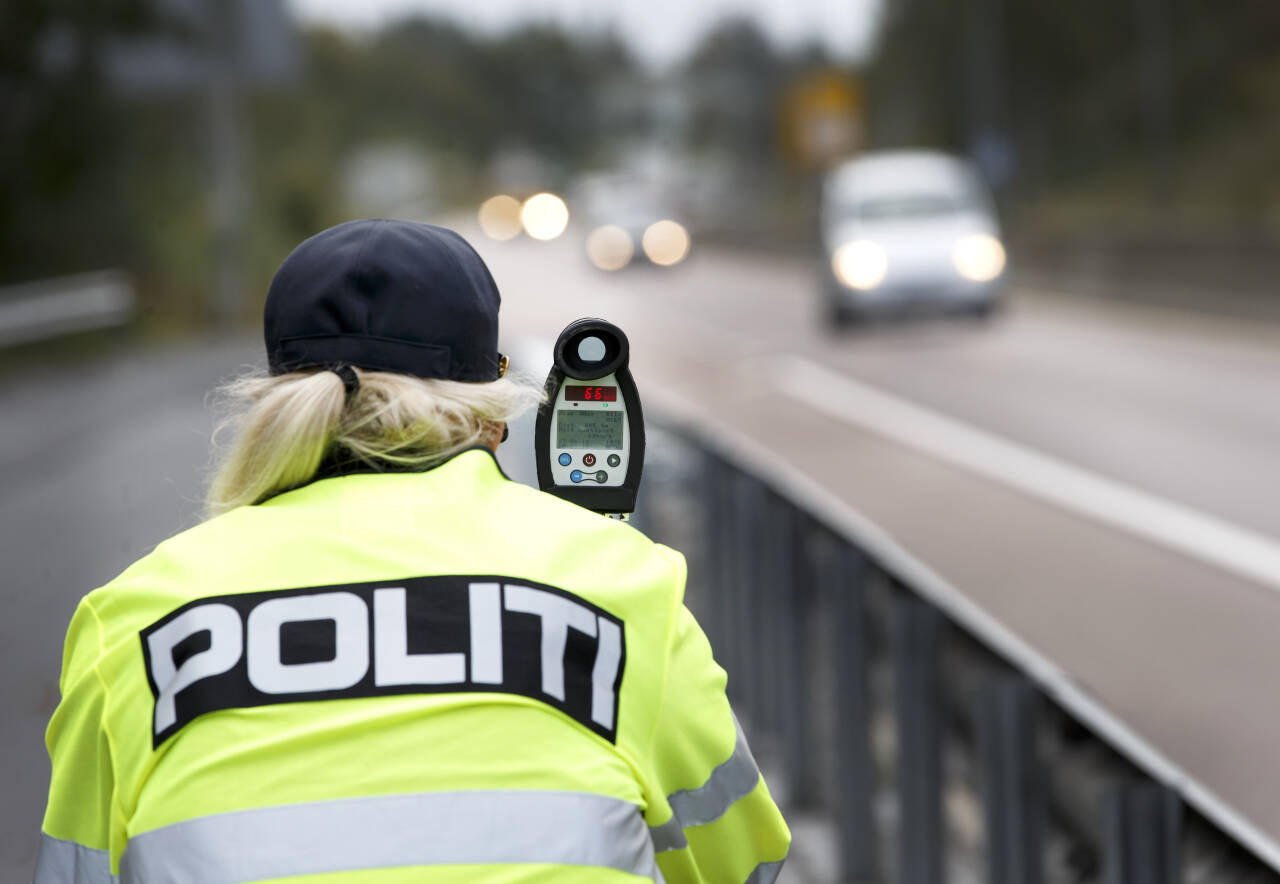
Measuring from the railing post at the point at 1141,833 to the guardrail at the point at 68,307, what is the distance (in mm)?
2355

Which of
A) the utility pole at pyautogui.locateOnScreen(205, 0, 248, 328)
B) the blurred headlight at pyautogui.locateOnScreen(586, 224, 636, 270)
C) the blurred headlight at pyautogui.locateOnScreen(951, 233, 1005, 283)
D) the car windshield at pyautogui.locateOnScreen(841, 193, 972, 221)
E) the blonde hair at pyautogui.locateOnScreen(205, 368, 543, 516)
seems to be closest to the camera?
the blonde hair at pyautogui.locateOnScreen(205, 368, 543, 516)

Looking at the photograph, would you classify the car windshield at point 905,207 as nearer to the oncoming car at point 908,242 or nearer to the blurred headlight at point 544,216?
the oncoming car at point 908,242

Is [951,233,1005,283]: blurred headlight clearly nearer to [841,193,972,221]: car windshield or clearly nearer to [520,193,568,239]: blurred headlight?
[841,193,972,221]: car windshield

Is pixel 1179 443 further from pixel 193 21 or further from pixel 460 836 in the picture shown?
pixel 460 836

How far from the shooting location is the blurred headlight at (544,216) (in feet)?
9.72

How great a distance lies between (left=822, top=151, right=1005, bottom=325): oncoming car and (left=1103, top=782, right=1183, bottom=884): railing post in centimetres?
1955

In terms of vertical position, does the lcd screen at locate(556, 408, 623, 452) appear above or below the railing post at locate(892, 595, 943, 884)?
above

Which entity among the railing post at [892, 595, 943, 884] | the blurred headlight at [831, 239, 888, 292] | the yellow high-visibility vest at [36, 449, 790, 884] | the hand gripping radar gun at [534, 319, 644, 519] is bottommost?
the blurred headlight at [831, 239, 888, 292]

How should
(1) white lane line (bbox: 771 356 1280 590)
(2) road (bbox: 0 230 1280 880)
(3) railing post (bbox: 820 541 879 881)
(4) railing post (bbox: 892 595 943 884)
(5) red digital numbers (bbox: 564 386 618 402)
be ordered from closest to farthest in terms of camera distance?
1. (5) red digital numbers (bbox: 564 386 618 402)
2. (4) railing post (bbox: 892 595 943 884)
3. (2) road (bbox: 0 230 1280 880)
4. (3) railing post (bbox: 820 541 879 881)
5. (1) white lane line (bbox: 771 356 1280 590)

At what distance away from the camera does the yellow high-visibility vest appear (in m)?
1.81

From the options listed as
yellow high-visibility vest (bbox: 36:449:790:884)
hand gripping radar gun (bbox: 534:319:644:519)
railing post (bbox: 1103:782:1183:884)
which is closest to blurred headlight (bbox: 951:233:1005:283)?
railing post (bbox: 1103:782:1183:884)

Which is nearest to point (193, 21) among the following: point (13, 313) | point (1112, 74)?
point (13, 313)

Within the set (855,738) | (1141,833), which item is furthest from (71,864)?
(855,738)

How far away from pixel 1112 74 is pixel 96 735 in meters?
70.5
